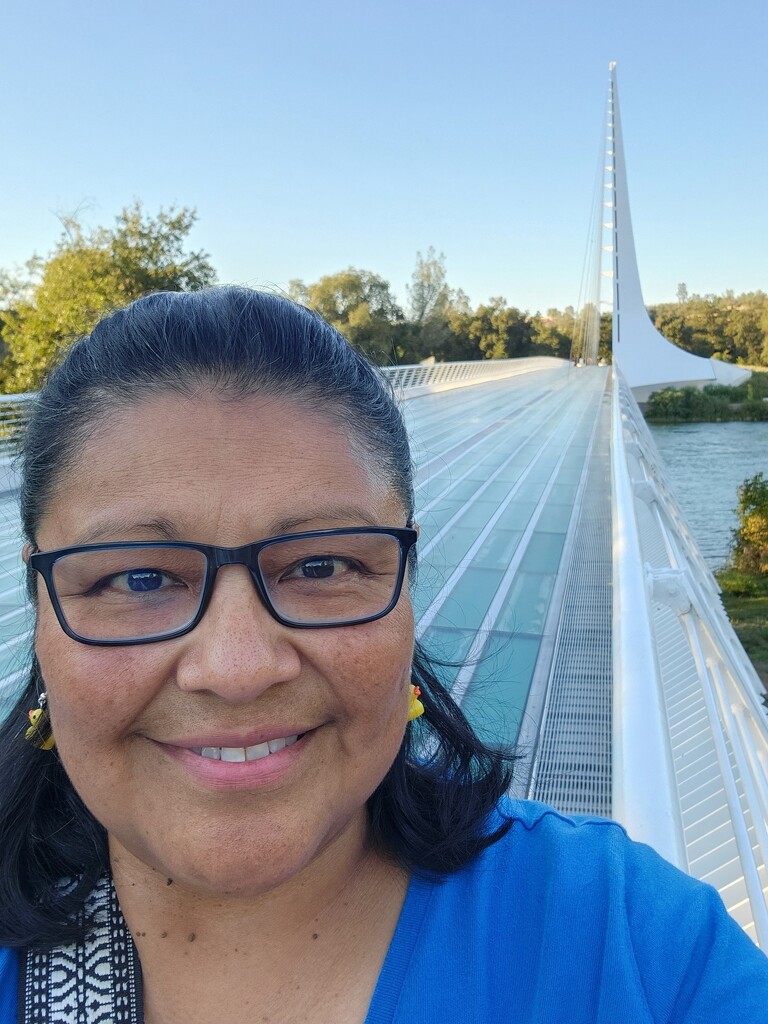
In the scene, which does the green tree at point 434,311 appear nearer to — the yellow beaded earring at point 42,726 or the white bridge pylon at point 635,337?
the white bridge pylon at point 635,337

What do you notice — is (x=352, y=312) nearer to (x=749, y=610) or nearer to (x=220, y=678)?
(x=749, y=610)

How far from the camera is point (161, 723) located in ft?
2.32

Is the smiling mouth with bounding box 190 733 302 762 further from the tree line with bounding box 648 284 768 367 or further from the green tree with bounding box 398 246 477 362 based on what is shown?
the tree line with bounding box 648 284 768 367

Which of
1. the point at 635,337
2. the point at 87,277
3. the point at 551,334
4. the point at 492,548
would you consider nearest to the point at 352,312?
the point at 635,337

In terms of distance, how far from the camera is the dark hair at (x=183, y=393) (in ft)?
2.59

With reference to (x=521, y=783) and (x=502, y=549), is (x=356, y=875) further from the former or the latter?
(x=502, y=549)

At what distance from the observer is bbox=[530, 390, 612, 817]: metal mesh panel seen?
6.91ft

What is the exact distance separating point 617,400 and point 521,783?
8296 millimetres

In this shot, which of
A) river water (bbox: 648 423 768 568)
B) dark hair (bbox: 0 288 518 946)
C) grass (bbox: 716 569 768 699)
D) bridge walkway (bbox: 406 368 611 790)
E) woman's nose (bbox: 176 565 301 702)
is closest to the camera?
woman's nose (bbox: 176 565 301 702)

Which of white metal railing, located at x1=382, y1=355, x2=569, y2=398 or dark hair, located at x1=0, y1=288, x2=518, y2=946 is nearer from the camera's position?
dark hair, located at x1=0, y1=288, x2=518, y2=946

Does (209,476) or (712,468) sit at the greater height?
(209,476)

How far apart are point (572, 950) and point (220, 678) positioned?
0.39 metres

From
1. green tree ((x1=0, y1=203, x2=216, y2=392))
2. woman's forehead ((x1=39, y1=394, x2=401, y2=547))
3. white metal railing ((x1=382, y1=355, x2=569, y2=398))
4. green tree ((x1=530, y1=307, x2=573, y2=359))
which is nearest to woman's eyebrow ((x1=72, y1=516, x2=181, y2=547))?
woman's forehead ((x1=39, y1=394, x2=401, y2=547))

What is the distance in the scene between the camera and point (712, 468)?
72.6 feet
